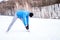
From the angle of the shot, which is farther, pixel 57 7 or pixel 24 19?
pixel 57 7

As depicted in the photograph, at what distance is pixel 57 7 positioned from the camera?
36.6 ft

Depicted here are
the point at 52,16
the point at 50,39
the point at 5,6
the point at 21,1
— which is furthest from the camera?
the point at 5,6

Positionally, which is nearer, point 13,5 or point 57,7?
point 57,7

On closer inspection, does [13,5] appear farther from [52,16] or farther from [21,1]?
[52,16]

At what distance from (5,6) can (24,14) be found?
7457 mm

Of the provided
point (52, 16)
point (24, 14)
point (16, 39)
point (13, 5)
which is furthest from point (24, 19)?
point (13, 5)

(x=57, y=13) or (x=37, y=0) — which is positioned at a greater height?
(x=37, y=0)

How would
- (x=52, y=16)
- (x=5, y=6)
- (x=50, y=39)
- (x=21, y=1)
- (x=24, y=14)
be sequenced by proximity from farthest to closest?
1. (x=5, y=6)
2. (x=21, y=1)
3. (x=52, y=16)
4. (x=24, y=14)
5. (x=50, y=39)

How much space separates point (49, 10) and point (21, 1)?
1704mm

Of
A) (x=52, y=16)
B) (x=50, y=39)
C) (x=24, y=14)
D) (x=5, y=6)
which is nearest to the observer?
(x=50, y=39)

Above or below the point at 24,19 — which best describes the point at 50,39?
below

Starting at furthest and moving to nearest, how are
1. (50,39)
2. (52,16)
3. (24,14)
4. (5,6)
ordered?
(5,6), (52,16), (24,14), (50,39)

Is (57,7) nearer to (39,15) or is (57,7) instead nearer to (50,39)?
(39,15)

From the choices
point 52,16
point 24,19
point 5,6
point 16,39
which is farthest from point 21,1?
point 16,39
